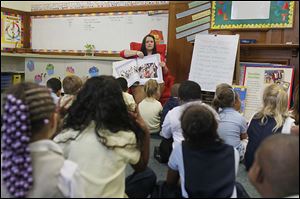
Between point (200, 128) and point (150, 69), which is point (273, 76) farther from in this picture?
point (200, 128)

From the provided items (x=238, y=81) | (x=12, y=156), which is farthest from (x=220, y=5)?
(x=12, y=156)

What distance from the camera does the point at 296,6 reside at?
3279 millimetres

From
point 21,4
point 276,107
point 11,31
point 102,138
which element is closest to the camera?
point 102,138

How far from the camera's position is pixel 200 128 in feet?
4.27

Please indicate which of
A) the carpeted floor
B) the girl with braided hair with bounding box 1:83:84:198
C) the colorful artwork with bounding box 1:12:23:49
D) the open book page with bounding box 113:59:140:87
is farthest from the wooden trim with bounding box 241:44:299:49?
the colorful artwork with bounding box 1:12:23:49

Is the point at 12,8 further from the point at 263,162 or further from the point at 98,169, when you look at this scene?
the point at 263,162

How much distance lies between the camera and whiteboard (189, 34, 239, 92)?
3367mm

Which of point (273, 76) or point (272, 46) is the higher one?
point (272, 46)

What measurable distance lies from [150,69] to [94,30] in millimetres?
1587

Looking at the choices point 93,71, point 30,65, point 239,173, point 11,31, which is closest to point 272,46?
point 239,173

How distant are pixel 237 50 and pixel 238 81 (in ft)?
1.04

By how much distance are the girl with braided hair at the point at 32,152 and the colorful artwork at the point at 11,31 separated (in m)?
4.31

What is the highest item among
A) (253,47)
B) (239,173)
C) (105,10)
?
(105,10)

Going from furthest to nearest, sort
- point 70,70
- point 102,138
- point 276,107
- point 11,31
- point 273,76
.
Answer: point 11,31, point 70,70, point 273,76, point 276,107, point 102,138
